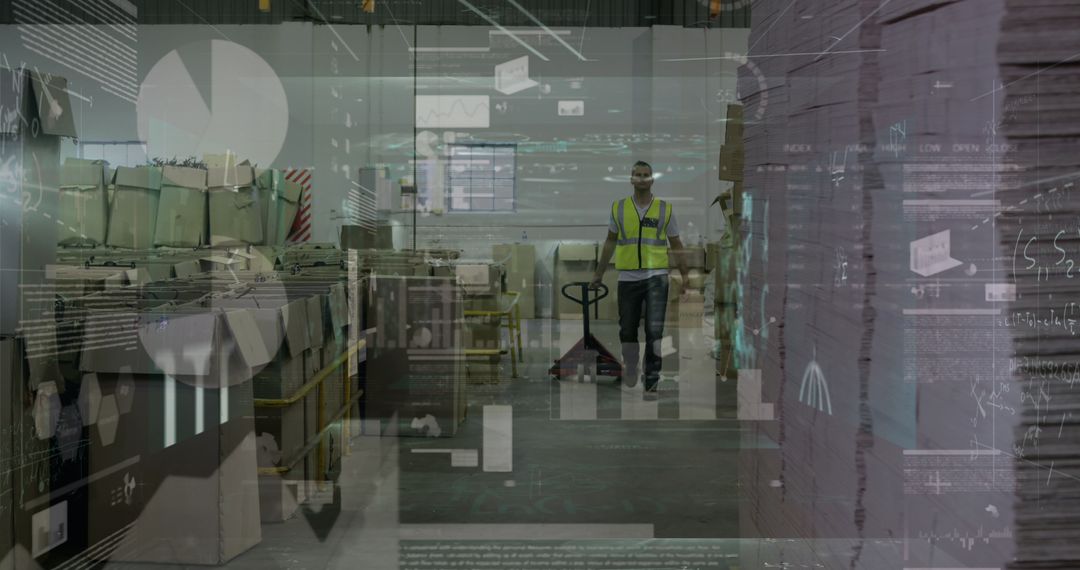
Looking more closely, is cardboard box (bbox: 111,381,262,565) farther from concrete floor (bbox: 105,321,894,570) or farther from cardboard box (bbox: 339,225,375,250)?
cardboard box (bbox: 339,225,375,250)

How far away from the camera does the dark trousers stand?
11.8 ft

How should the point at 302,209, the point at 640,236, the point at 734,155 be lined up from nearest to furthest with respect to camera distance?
the point at 734,155
the point at 640,236
the point at 302,209

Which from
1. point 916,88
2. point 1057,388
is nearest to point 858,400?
point 1057,388

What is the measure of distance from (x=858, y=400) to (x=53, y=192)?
220cm

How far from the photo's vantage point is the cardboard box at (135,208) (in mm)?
3215

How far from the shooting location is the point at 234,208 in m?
3.79

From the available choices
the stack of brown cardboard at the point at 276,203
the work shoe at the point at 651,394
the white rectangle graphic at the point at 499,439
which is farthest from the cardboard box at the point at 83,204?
the work shoe at the point at 651,394

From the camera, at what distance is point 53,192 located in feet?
7.61

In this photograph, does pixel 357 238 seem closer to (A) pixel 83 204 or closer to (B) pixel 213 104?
(B) pixel 213 104

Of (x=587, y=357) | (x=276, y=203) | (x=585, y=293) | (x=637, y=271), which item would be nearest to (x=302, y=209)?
(x=276, y=203)

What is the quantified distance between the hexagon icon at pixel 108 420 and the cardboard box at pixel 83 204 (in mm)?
507

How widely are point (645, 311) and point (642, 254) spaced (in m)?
0.26

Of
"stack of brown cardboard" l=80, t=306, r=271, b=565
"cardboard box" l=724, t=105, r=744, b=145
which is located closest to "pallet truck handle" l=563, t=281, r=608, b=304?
"cardboard box" l=724, t=105, r=744, b=145

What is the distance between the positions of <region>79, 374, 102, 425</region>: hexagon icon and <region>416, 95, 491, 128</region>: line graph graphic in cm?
195
